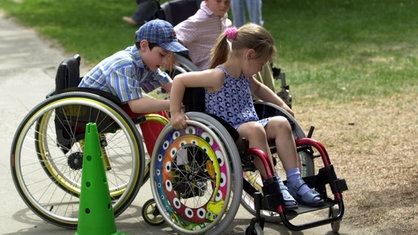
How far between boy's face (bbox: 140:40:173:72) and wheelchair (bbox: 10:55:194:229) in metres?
0.32

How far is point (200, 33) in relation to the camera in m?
7.48

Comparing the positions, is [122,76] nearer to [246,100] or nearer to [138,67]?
[138,67]

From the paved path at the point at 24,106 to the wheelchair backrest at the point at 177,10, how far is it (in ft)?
5.71

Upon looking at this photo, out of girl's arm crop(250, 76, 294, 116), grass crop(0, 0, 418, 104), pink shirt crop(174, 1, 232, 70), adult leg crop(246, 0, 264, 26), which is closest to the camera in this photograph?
girl's arm crop(250, 76, 294, 116)

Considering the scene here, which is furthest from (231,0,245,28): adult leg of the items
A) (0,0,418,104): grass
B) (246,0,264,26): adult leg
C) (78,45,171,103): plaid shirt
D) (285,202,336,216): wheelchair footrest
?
(285,202,336,216): wheelchair footrest

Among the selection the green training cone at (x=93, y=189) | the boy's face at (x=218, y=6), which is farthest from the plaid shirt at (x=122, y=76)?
the boy's face at (x=218, y=6)

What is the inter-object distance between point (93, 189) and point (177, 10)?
315 centimetres

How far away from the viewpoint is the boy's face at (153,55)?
5887 mm

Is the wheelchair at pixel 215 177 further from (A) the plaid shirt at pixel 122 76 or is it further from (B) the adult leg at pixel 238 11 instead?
(B) the adult leg at pixel 238 11

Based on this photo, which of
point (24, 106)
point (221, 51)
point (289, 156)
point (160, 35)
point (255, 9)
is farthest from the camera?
point (255, 9)

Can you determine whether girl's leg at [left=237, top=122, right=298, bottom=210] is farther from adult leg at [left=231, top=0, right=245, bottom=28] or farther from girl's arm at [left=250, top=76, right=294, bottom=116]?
adult leg at [left=231, top=0, right=245, bottom=28]

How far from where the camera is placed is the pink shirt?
7.46m

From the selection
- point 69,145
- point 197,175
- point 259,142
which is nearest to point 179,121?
point 197,175

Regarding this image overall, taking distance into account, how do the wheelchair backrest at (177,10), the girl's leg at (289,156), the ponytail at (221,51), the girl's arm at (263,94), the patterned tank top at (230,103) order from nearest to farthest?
the girl's leg at (289,156) < the patterned tank top at (230,103) < the ponytail at (221,51) < the girl's arm at (263,94) < the wheelchair backrest at (177,10)
